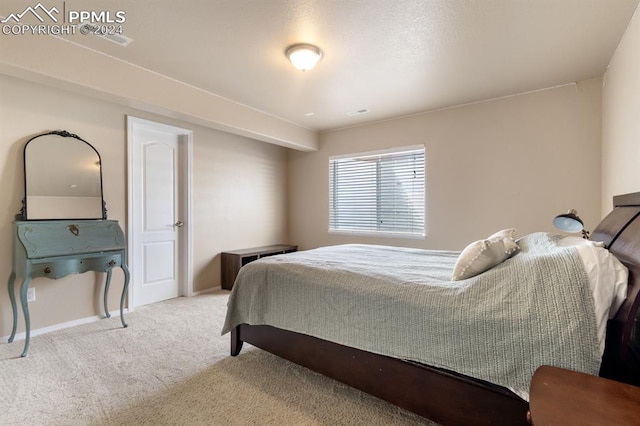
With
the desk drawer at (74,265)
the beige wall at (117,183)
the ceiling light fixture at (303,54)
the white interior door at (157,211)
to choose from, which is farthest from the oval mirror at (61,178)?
the ceiling light fixture at (303,54)

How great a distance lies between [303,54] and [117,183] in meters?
2.47

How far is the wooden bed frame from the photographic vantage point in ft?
3.50

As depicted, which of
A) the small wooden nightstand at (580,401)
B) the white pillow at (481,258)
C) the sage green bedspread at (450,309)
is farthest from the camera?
the white pillow at (481,258)

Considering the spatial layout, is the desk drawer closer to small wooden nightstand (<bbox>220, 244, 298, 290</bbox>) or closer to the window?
small wooden nightstand (<bbox>220, 244, 298, 290</bbox>)

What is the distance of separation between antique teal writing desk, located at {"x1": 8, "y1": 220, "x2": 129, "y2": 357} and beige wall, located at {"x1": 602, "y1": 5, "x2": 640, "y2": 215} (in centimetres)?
429

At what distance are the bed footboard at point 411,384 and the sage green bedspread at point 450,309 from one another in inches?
3.1

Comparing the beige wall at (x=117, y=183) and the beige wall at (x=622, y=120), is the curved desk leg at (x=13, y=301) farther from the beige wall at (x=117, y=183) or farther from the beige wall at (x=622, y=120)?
the beige wall at (x=622, y=120)

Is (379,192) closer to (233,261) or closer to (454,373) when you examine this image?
(233,261)

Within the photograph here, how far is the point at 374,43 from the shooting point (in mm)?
2391

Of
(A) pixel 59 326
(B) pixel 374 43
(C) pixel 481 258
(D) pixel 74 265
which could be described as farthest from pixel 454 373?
(A) pixel 59 326

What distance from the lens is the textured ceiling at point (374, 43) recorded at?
199cm

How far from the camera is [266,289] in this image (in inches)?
85.4

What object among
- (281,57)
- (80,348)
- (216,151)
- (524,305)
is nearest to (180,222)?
(216,151)

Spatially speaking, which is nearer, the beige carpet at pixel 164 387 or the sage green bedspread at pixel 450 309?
the sage green bedspread at pixel 450 309
